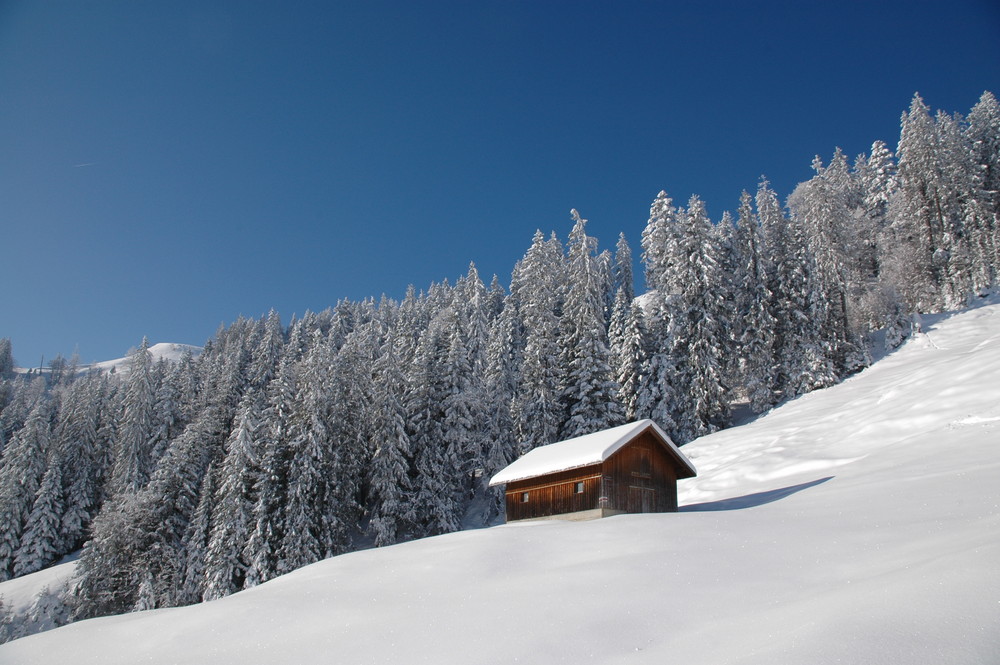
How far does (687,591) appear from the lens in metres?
11.8

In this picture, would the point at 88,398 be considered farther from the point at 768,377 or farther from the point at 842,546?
the point at 842,546

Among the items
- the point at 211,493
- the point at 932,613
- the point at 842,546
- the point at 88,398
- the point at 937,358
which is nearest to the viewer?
the point at 932,613

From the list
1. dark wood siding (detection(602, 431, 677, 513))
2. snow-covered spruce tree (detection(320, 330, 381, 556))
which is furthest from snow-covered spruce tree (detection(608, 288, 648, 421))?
snow-covered spruce tree (detection(320, 330, 381, 556))

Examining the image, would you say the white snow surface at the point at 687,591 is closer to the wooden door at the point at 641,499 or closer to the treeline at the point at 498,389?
the wooden door at the point at 641,499

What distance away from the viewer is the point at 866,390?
118ft

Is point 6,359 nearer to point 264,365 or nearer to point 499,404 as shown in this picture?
point 264,365

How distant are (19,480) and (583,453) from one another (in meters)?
56.1

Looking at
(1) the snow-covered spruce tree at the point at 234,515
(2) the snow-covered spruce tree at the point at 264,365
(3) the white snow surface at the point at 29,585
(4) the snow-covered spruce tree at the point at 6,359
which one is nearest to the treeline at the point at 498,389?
(1) the snow-covered spruce tree at the point at 234,515

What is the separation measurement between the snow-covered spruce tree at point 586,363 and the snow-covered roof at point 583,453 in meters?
11.5

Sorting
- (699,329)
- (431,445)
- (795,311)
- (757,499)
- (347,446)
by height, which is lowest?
(757,499)

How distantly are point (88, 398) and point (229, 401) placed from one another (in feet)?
62.9

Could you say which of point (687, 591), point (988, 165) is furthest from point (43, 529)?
point (988, 165)

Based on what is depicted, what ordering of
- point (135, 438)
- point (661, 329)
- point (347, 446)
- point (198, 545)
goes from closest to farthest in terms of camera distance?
point (198, 545)
point (347, 446)
point (661, 329)
point (135, 438)

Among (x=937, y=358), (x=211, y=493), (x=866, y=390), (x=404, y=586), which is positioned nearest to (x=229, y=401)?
(x=211, y=493)
